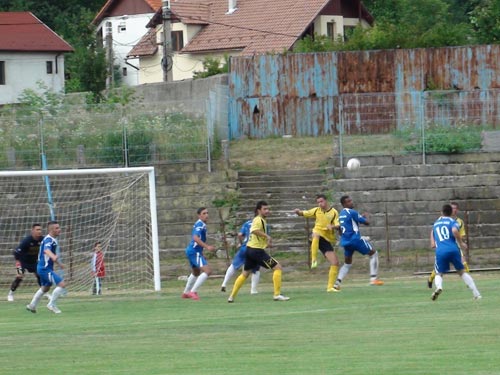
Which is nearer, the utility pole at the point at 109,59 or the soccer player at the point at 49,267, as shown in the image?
the soccer player at the point at 49,267

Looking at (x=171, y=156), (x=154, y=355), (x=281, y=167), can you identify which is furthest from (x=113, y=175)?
(x=154, y=355)

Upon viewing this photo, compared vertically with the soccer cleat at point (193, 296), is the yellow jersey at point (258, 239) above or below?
above

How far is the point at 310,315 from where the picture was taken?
1853cm

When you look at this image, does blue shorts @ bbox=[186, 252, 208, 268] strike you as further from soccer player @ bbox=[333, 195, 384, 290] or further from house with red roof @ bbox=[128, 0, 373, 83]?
house with red roof @ bbox=[128, 0, 373, 83]

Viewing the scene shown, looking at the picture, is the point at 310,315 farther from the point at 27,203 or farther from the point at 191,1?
the point at 191,1

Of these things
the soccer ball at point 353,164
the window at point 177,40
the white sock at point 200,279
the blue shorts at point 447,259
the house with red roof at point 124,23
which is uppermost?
the house with red roof at point 124,23

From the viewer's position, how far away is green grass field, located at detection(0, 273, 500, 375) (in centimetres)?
1257

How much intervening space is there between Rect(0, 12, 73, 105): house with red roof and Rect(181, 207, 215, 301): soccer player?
43.9 metres

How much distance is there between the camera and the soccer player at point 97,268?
92.0ft

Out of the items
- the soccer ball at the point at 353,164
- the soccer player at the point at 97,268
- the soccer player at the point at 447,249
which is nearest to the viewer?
the soccer player at the point at 447,249

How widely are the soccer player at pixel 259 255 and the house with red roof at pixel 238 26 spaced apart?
3862cm

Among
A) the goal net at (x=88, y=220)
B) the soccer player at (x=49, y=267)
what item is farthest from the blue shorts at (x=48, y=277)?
the goal net at (x=88, y=220)

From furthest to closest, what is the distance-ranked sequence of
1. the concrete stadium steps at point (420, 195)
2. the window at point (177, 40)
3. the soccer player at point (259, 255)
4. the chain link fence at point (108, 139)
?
the window at point (177, 40) < the chain link fence at point (108, 139) < the concrete stadium steps at point (420, 195) < the soccer player at point (259, 255)

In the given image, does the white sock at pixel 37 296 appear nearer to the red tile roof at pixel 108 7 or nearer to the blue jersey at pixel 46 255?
the blue jersey at pixel 46 255
